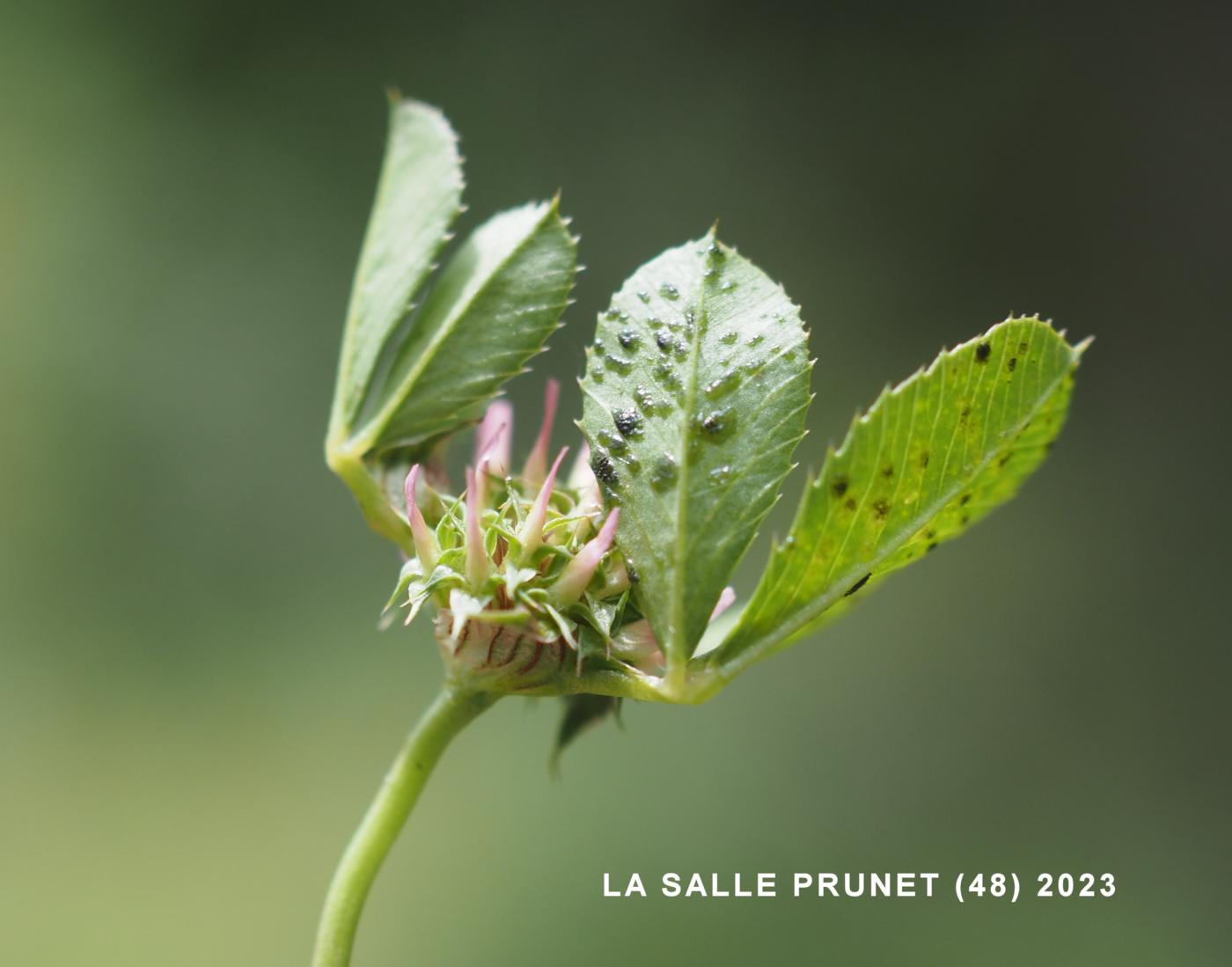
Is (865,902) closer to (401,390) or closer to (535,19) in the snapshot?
(401,390)

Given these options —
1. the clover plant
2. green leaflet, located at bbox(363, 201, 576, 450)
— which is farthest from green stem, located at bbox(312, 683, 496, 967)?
green leaflet, located at bbox(363, 201, 576, 450)

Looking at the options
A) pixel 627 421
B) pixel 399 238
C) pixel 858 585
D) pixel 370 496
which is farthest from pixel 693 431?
pixel 399 238

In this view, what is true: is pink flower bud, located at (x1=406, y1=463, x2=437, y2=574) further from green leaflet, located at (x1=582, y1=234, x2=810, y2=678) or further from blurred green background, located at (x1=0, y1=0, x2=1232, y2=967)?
blurred green background, located at (x1=0, y1=0, x2=1232, y2=967)

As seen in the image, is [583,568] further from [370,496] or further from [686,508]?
[370,496]

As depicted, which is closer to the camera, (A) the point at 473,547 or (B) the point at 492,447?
(A) the point at 473,547

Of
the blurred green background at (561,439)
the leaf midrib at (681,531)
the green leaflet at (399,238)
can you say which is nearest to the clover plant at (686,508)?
the leaf midrib at (681,531)

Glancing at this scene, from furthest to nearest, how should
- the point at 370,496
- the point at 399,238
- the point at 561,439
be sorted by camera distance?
the point at 561,439 → the point at 399,238 → the point at 370,496

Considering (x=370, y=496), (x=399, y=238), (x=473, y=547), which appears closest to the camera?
(x=473, y=547)

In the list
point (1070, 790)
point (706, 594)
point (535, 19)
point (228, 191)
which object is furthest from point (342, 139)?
point (706, 594)
